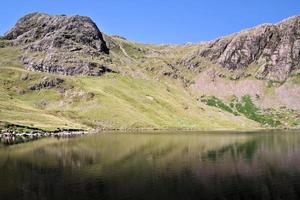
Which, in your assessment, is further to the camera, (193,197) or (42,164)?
(42,164)

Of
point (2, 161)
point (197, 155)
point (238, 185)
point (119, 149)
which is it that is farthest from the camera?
point (119, 149)

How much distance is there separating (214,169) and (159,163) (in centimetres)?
1673

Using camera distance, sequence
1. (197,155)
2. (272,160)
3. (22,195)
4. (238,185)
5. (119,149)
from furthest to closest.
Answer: (119,149), (197,155), (272,160), (238,185), (22,195)

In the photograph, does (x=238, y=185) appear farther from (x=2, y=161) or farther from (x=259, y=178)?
(x=2, y=161)

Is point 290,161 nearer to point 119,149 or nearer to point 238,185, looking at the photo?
point 238,185

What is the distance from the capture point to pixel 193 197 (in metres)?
66.6

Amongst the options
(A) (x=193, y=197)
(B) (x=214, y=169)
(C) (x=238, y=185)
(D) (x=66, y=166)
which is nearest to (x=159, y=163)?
(B) (x=214, y=169)

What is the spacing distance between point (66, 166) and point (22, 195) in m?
36.3

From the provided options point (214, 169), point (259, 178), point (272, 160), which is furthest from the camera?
point (272, 160)

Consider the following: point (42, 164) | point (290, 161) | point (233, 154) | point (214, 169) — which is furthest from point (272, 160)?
point (42, 164)

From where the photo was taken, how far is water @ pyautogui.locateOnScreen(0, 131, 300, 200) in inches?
2719

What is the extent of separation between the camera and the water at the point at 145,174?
2719 inches

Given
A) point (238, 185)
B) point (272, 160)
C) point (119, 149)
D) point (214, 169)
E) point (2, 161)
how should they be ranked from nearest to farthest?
point (238, 185), point (214, 169), point (2, 161), point (272, 160), point (119, 149)

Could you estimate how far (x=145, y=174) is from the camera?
89375mm
